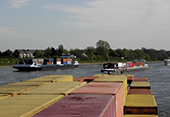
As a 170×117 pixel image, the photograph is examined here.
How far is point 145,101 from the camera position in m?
19.5

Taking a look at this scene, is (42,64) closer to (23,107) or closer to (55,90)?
(55,90)

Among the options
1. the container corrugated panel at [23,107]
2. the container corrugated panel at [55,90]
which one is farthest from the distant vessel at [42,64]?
the container corrugated panel at [23,107]

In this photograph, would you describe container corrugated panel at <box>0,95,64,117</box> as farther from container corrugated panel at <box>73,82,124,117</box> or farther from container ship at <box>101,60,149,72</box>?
container ship at <box>101,60,149,72</box>

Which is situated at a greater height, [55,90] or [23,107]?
[55,90]

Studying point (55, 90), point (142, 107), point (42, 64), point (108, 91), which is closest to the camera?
point (108, 91)

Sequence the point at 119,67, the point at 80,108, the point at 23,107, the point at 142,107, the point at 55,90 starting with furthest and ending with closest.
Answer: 1. the point at 119,67
2. the point at 142,107
3. the point at 55,90
4. the point at 23,107
5. the point at 80,108

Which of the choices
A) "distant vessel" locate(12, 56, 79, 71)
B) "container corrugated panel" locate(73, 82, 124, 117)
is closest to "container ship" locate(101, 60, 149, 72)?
"distant vessel" locate(12, 56, 79, 71)

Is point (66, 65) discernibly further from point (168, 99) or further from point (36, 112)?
point (36, 112)

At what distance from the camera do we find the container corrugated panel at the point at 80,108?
896 centimetres

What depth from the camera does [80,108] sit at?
994cm

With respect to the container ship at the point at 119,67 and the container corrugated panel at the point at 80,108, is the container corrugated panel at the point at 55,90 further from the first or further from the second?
the container ship at the point at 119,67

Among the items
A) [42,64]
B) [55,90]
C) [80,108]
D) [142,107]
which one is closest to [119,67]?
[42,64]

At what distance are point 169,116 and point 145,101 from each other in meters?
6.28

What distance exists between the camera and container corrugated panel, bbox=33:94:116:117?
8.96m
